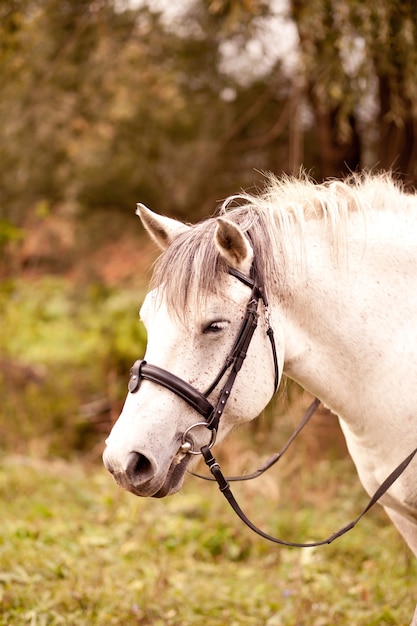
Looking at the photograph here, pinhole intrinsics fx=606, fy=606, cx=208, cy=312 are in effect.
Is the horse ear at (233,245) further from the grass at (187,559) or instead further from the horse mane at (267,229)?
the grass at (187,559)

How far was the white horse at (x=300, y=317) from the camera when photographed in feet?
6.76

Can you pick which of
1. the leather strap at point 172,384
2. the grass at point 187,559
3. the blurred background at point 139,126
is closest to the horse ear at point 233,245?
the leather strap at point 172,384

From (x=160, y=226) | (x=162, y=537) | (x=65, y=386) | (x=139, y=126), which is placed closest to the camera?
(x=160, y=226)

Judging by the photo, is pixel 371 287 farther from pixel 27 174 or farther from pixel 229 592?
pixel 27 174

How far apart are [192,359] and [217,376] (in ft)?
0.34

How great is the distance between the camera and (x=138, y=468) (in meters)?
1.97

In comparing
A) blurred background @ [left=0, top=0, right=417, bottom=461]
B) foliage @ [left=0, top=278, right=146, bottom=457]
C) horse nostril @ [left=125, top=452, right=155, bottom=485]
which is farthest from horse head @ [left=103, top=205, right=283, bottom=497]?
foliage @ [left=0, top=278, right=146, bottom=457]

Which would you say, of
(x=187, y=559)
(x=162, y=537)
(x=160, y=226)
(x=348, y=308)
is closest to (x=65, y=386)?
(x=162, y=537)

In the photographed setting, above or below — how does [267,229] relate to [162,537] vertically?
above

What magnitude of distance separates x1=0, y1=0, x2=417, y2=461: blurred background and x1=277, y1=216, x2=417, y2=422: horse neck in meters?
2.93

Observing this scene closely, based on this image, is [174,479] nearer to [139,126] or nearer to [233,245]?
[233,245]

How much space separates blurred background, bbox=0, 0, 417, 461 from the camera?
572 cm

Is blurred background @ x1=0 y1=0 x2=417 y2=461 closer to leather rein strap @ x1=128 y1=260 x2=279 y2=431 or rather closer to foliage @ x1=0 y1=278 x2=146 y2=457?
foliage @ x1=0 y1=278 x2=146 y2=457

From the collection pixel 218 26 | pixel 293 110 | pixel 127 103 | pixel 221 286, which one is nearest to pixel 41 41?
pixel 127 103
